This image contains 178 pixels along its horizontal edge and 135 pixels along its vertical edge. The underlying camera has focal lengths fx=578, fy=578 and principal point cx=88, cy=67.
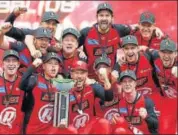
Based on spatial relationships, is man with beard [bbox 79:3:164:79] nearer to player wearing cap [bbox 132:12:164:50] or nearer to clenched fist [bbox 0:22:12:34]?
player wearing cap [bbox 132:12:164:50]

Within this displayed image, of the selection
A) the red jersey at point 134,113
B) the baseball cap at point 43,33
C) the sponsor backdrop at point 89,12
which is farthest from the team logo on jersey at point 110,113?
the sponsor backdrop at point 89,12

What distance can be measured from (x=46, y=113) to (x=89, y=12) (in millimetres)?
2917

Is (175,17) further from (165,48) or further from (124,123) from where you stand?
(124,123)

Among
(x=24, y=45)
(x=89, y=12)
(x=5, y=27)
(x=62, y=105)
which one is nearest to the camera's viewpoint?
(x=62, y=105)

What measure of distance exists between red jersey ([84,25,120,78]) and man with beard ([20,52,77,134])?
985 mm

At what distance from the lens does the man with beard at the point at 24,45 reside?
6.27 m

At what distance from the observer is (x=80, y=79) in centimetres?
602

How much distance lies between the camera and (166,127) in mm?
7148

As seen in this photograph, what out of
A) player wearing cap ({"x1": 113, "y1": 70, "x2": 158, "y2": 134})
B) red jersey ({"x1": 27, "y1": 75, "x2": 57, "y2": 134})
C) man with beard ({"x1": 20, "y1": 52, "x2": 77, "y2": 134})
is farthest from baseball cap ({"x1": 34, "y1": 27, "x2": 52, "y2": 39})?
player wearing cap ({"x1": 113, "y1": 70, "x2": 158, "y2": 134})

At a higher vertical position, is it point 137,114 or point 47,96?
point 47,96

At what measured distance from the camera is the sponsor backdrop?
8.47 m

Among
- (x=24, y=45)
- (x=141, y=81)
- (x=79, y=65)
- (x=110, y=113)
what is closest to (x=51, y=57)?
(x=79, y=65)

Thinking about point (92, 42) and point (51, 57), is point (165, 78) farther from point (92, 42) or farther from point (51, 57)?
point (51, 57)

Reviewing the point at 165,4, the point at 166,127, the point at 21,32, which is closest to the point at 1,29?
the point at 21,32
